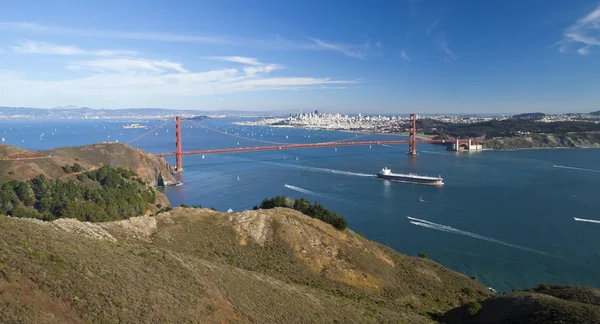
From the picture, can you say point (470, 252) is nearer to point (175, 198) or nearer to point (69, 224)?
point (69, 224)

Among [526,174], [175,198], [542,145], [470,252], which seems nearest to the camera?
[470,252]

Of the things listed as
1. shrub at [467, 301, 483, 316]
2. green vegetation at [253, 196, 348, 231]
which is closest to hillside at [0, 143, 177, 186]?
green vegetation at [253, 196, 348, 231]

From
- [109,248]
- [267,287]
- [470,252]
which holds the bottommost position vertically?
[470,252]

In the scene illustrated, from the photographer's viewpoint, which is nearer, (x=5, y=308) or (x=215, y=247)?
(x=5, y=308)

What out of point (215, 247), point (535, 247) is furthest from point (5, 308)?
point (535, 247)

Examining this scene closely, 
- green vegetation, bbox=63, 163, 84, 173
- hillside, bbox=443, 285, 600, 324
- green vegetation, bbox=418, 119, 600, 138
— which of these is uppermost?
green vegetation, bbox=418, 119, 600, 138

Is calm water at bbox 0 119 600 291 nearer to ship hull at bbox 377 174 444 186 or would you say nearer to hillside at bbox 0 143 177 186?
ship hull at bbox 377 174 444 186

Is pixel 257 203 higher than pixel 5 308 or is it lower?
lower
